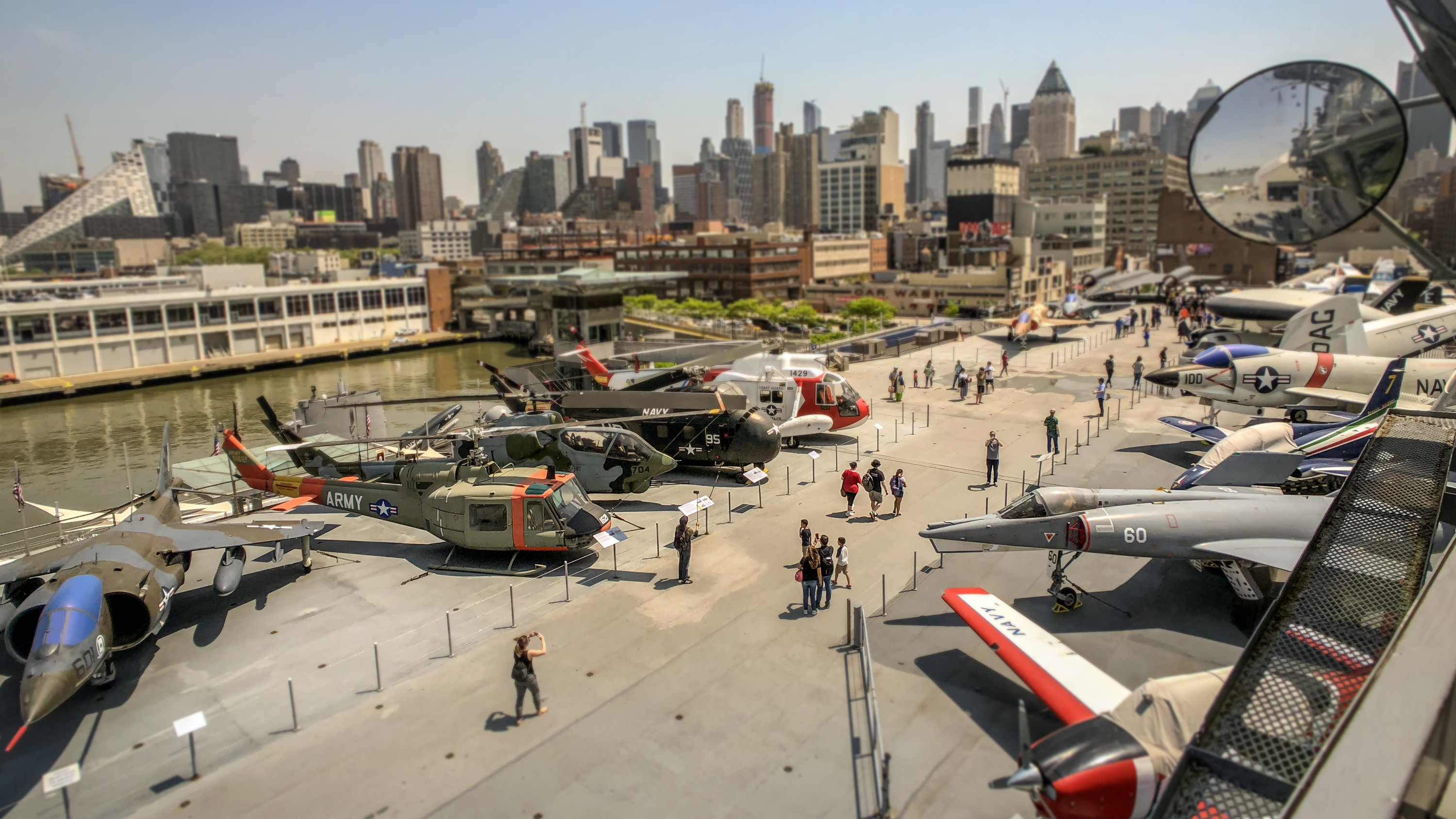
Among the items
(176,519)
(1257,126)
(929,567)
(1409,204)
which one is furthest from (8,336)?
(1409,204)

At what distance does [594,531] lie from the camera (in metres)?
18.2

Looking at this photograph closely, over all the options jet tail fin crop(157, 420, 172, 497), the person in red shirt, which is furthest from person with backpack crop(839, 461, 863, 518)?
jet tail fin crop(157, 420, 172, 497)

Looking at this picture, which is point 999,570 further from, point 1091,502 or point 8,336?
point 8,336

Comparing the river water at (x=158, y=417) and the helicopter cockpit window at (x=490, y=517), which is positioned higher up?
the helicopter cockpit window at (x=490, y=517)

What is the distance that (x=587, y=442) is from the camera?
72.3 feet

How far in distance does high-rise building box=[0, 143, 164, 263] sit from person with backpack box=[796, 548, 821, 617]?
587 feet

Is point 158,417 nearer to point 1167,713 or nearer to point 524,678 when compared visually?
point 524,678

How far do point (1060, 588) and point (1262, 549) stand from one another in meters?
3.46

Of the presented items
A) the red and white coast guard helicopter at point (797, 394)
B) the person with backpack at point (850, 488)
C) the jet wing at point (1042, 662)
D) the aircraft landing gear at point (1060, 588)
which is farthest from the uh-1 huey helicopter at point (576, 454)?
the jet wing at point (1042, 662)

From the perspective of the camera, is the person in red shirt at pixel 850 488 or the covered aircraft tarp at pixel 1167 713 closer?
the covered aircraft tarp at pixel 1167 713

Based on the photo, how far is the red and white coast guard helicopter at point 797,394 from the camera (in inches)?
1096

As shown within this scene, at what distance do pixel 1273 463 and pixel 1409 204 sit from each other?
205 metres

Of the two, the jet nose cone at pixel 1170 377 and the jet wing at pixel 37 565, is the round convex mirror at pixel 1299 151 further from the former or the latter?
the jet wing at pixel 37 565

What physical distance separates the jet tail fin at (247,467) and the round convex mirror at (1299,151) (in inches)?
859
